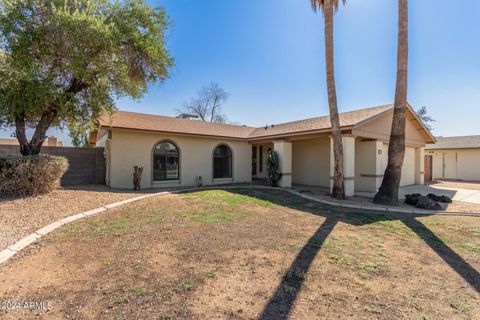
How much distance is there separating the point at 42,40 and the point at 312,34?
36.6ft

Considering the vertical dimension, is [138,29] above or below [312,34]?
below

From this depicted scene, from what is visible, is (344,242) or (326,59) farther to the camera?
(326,59)

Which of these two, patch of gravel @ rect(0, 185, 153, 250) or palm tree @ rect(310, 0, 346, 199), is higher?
palm tree @ rect(310, 0, 346, 199)

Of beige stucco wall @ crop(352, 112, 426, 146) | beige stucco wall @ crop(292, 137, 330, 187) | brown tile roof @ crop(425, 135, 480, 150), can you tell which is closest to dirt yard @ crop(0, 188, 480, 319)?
beige stucco wall @ crop(352, 112, 426, 146)

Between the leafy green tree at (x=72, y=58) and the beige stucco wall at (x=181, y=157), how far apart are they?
1.88m

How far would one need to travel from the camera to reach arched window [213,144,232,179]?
47.6ft

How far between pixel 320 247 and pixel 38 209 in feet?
24.7

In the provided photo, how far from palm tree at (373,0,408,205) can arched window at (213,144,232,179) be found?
8685 millimetres

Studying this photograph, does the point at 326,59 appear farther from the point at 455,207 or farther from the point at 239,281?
the point at 239,281

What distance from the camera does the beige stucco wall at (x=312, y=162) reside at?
547 inches

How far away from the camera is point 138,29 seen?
30.3ft

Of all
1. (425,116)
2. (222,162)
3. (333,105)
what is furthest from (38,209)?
(425,116)

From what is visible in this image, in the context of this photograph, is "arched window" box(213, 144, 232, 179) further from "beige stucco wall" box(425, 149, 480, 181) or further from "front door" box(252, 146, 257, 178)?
"beige stucco wall" box(425, 149, 480, 181)

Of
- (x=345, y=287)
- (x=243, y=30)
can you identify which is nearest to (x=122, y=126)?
(x=243, y=30)
